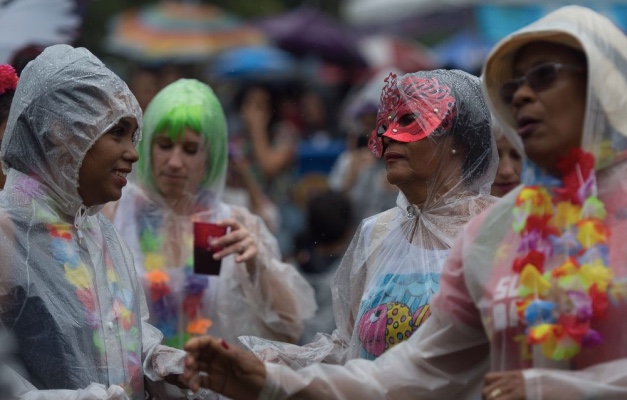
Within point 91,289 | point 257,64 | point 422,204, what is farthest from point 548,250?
point 257,64

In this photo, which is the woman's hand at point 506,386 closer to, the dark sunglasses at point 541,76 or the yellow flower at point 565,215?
the yellow flower at point 565,215

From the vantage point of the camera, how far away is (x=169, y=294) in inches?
211

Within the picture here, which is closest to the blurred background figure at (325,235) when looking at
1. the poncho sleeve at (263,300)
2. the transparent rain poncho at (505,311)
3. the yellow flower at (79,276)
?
the poncho sleeve at (263,300)

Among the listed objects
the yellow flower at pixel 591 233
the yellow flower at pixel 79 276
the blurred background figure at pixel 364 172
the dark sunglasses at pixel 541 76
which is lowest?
the blurred background figure at pixel 364 172

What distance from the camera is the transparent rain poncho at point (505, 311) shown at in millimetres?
3049

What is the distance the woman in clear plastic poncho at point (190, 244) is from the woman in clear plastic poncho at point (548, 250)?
1.94m

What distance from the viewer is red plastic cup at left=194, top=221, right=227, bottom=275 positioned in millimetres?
4984

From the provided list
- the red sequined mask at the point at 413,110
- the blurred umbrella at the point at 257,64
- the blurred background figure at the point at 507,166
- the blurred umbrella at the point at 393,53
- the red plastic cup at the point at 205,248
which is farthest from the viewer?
the blurred umbrella at the point at 393,53

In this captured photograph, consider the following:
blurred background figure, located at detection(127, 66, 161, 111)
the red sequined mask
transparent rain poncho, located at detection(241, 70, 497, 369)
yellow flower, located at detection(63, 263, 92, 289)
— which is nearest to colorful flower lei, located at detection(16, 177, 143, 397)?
yellow flower, located at detection(63, 263, 92, 289)

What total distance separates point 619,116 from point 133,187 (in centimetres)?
297

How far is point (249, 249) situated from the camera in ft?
16.7

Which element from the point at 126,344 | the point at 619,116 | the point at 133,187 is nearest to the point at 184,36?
the point at 133,187

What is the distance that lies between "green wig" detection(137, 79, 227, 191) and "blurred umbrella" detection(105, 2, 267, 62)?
9.59m

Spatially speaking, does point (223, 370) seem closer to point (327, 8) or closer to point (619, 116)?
point (619, 116)
